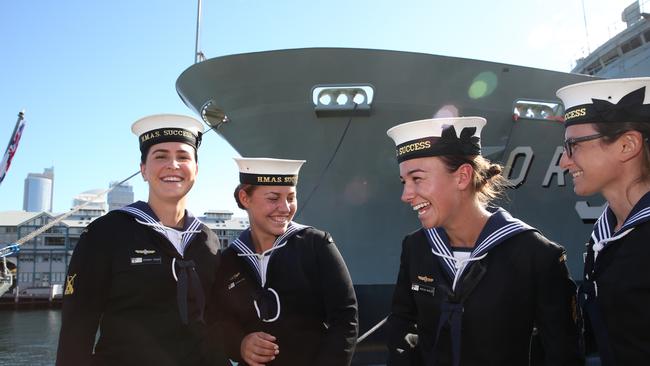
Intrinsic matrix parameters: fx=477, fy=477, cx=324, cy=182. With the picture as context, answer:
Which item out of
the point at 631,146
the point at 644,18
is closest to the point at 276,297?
the point at 631,146

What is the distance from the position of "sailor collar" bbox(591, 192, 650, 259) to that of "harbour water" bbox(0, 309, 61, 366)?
19.2m

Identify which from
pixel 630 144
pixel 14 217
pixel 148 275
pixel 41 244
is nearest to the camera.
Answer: pixel 630 144

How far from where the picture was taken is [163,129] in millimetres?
2320

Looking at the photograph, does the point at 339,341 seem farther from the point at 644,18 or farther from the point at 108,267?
the point at 644,18

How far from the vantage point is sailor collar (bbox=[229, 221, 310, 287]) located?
2.44 metres

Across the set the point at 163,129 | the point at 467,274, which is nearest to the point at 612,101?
the point at 467,274

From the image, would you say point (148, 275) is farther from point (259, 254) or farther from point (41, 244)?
point (41, 244)

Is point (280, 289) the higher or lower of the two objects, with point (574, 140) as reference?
lower

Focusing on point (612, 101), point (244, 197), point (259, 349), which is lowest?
point (259, 349)

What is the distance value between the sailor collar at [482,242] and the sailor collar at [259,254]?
79 cm

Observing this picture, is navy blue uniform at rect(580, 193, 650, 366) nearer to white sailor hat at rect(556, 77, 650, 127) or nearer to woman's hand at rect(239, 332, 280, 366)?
white sailor hat at rect(556, 77, 650, 127)

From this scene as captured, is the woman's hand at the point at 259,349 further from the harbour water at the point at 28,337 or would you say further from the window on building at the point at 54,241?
the window on building at the point at 54,241

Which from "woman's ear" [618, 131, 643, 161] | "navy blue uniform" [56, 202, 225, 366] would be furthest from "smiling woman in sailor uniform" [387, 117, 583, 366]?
"navy blue uniform" [56, 202, 225, 366]

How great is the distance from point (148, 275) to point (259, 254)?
1.94 ft
